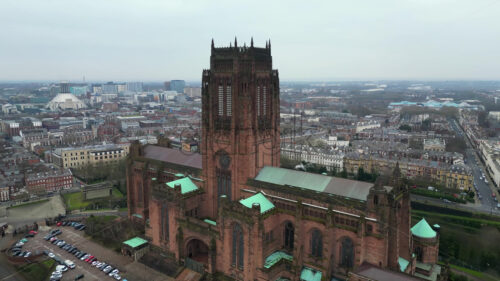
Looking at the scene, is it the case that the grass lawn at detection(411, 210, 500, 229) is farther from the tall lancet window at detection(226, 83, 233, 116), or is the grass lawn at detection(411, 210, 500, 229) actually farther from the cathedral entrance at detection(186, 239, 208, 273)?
the tall lancet window at detection(226, 83, 233, 116)

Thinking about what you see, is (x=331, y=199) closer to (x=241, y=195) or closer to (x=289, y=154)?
(x=241, y=195)

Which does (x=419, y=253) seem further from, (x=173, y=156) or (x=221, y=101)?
(x=173, y=156)

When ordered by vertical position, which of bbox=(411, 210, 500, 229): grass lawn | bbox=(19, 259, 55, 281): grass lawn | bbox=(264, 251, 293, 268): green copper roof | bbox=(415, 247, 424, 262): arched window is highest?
bbox=(264, 251, 293, 268): green copper roof

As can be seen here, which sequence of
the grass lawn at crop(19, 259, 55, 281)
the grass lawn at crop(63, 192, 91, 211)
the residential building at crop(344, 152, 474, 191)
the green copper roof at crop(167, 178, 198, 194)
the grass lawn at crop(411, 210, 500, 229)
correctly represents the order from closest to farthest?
1. the grass lawn at crop(19, 259, 55, 281)
2. the green copper roof at crop(167, 178, 198, 194)
3. the grass lawn at crop(411, 210, 500, 229)
4. the grass lawn at crop(63, 192, 91, 211)
5. the residential building at crop(344, 152, 474, 191)

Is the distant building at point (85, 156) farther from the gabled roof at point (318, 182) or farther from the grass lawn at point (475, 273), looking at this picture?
the grass lawn at point (475, 273)

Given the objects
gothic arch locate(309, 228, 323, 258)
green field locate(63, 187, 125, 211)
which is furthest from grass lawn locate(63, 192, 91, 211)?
gothic arch locate(309, 228, 323, 258)

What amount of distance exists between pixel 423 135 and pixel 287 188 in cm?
15276

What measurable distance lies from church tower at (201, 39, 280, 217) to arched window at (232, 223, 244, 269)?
820 cm

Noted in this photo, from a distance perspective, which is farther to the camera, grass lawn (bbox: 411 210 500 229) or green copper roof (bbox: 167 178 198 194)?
grass lawn (bbox: 411 210 500 229)

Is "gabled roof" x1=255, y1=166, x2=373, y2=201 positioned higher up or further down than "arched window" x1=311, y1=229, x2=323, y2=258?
higher up

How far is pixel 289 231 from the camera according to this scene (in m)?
50.3

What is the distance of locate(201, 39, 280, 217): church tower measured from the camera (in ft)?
173

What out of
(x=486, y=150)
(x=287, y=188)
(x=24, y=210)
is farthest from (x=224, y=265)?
(x=486, y=150)

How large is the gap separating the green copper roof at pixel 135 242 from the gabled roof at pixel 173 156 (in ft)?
51.0
